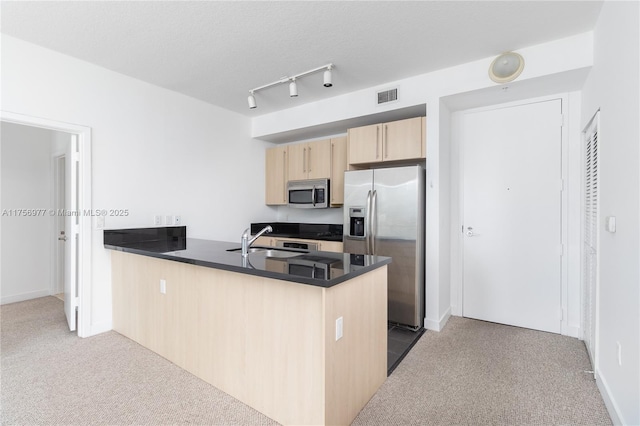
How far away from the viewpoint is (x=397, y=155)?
10.9 ft

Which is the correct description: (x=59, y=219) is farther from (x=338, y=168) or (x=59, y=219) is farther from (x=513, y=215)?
(x=513, y=215)

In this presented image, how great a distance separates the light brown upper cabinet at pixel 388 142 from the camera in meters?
3.19

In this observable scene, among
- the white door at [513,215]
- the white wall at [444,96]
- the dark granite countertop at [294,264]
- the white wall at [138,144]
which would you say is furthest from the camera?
the white door at [513,215]

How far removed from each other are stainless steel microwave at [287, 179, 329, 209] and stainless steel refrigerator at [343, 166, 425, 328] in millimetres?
691

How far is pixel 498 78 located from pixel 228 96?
2.86m

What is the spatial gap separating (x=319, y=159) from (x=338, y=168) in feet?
1.06

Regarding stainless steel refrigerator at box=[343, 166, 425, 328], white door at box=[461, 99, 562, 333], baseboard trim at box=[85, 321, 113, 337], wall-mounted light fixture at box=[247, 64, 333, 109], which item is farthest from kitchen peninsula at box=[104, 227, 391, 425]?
white door at box=[461, 99, 562, 333]

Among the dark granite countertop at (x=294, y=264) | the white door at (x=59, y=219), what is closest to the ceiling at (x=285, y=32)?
the dark granite countertop at (x=294, y=264)

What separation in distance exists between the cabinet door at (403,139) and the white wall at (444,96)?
4.8 inches

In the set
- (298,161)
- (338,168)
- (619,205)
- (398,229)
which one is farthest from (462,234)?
(298,161)

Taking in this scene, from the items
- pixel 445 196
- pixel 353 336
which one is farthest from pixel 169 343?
pixel 445 196

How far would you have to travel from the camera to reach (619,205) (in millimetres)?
1680

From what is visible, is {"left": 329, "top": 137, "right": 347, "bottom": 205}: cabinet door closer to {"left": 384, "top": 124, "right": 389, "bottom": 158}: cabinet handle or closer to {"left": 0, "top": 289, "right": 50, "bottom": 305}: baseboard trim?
{"left": 384, "top": 124, "right": 389, "bottom": 158}: cabinet handle

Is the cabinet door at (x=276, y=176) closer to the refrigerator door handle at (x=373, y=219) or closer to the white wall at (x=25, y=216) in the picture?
the refrigerator door handle at (x=373, y=219)
